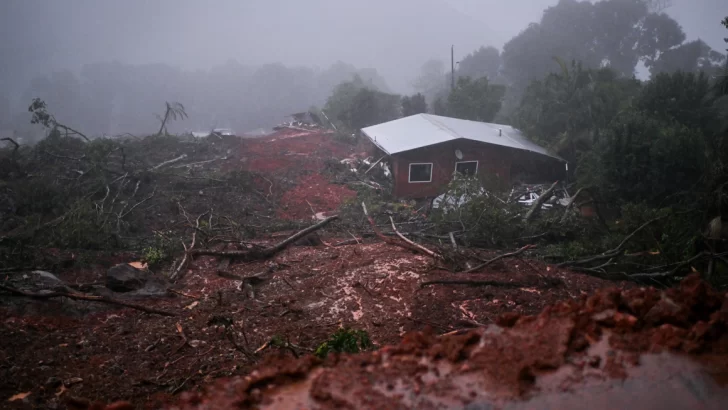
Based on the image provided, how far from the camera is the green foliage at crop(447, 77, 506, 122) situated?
27438 millimetres

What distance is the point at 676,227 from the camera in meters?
7.48

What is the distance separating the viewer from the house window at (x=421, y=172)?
52.6 feet

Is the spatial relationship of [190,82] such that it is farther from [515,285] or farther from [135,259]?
[515,285]

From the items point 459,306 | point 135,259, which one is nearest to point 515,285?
point 459,306

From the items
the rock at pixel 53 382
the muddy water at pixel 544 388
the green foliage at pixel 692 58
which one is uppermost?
the green foliage at pixel 692 58

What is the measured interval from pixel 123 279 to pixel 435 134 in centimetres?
1328

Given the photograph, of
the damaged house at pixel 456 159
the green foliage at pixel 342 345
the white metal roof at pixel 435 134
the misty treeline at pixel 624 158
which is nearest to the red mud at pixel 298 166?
the damaged house at pixel 456 159

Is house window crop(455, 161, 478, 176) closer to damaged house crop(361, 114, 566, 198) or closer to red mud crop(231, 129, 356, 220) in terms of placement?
damaged house crop(361, 114, 566, 198)

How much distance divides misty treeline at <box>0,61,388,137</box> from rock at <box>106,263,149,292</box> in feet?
136

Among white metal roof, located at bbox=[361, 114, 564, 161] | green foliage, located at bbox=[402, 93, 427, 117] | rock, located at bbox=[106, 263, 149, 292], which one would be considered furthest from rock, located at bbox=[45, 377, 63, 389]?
green foliage, located at bbox=[402, 93, 427, 117]

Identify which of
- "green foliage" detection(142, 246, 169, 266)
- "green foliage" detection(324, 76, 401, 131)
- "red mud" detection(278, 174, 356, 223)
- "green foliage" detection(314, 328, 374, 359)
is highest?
"green foliage" detection(324, 76, 401, 131)

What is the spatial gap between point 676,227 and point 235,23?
15887 cm

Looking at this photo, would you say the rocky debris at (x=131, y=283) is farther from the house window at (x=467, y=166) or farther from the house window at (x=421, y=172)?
the house window at (x=467, y=166)

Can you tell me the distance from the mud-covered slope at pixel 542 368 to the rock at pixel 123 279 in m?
5.08
